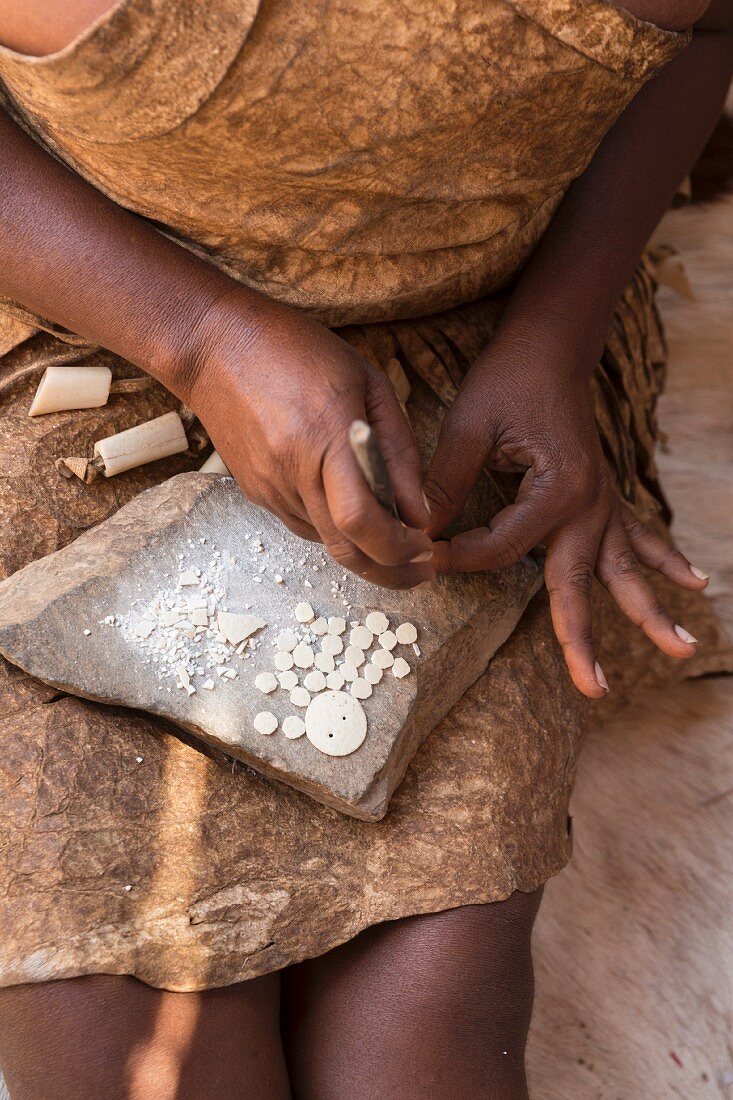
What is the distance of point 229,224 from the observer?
0.79 metres

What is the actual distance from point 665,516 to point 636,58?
25.6 inches

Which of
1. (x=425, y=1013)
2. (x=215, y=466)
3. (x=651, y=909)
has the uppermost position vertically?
(x=215, y=466)

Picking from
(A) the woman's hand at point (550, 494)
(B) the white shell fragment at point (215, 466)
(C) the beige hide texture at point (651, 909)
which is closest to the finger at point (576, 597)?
(A) the woman's hand at point (550, 494)

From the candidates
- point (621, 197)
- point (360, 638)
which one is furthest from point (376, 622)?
point (621, 197)

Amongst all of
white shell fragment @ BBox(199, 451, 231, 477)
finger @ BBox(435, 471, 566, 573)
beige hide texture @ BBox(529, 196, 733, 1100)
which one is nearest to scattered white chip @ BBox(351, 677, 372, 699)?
finger @ BBox(435, 471, 566, 573)

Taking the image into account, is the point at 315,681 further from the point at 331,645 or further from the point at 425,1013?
the point at 425,1013

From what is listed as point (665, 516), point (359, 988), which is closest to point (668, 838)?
point (665, 516)

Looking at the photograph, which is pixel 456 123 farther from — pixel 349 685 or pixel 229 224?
pixel 349 685

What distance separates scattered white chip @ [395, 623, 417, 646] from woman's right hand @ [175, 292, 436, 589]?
90 millimetres

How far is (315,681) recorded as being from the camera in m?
0.80

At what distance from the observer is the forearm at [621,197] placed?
97 cm

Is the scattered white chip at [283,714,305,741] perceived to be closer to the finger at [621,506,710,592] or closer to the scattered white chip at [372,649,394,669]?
the scattered white chip at [372,649,394,669]

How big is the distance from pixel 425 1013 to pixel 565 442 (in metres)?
0.50

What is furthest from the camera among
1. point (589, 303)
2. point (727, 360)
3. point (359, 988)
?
point (727, 360)
